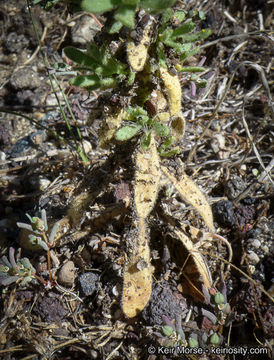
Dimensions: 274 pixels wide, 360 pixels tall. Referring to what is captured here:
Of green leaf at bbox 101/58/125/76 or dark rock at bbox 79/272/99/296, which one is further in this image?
dark rock at bbox 79/272/99/296

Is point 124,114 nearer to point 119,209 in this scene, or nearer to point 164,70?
point 164,70

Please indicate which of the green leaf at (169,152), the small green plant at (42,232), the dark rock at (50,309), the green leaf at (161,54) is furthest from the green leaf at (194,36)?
the dark rock at (50,309)

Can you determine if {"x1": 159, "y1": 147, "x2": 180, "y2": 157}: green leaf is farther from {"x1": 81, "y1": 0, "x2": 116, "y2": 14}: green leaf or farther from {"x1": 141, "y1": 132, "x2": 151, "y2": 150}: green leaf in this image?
{"x1": 81, "y1": 0, "x2": 116, "y2": 14}: green leaf

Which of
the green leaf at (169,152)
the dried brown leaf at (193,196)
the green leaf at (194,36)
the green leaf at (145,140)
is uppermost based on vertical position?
the green leaf at (194,36)

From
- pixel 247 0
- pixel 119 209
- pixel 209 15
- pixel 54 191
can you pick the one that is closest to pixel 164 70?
pixel 119 209

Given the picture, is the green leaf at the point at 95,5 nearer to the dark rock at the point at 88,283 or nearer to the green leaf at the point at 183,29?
the green leaf at the point at 183,29

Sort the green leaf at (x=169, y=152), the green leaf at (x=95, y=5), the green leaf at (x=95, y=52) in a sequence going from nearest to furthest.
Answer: the green leaf at (x=95, y=5), the green leaf at (x=95, y=52), the green leaf at (x=169, y=152)

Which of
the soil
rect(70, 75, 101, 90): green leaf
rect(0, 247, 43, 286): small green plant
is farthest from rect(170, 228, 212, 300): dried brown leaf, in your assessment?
rect(70, 75, 101, 90): green leaf
